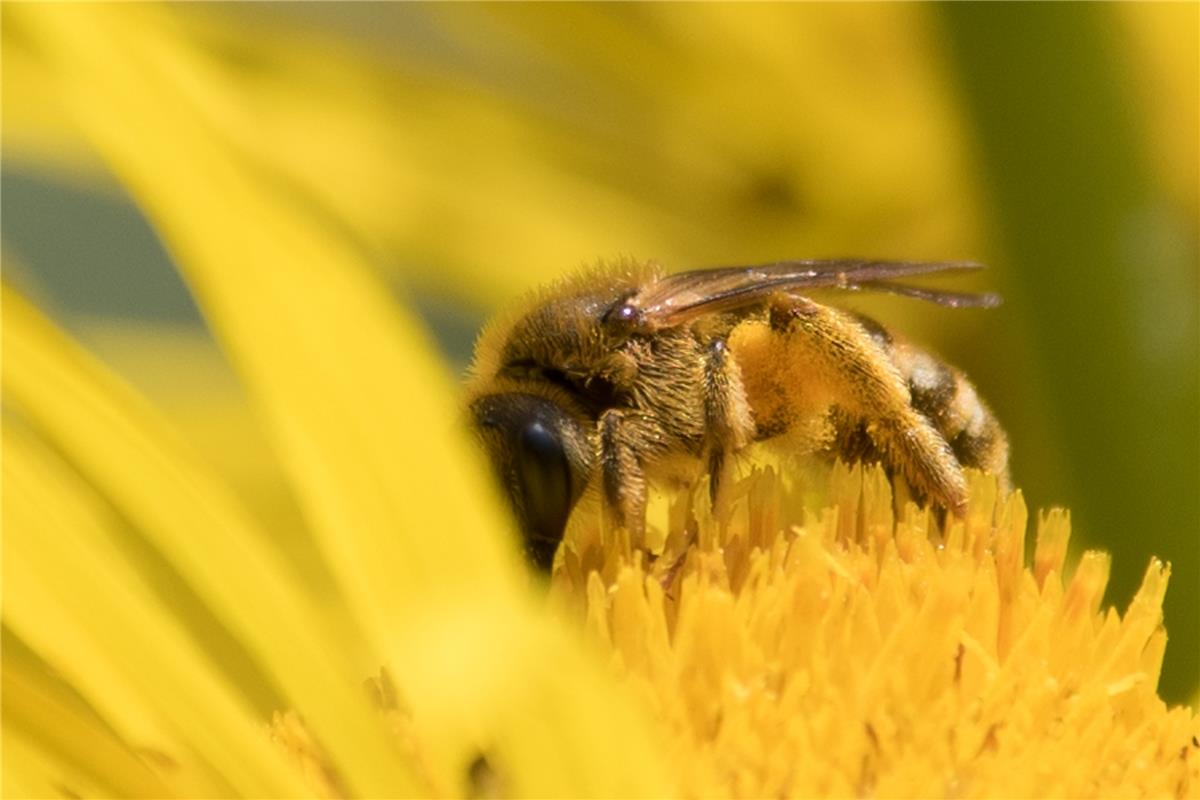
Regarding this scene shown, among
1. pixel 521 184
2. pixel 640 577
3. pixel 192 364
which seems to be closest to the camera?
pixel 640 577

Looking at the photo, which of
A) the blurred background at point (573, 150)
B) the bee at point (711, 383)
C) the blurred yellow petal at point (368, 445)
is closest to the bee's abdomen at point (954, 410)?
the bee at point (711, 383)

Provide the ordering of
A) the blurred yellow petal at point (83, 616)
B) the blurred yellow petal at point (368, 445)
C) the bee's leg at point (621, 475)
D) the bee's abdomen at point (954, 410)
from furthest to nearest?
the bee's abdomen at point (954, 410) < the bee's leg at point (621, 475) < the blurred yellow petal at point (83, 616) < the blurred yellow petal at point (368, 445)

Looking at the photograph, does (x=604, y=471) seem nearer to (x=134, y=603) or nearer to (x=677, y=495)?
(x=677, y=495)

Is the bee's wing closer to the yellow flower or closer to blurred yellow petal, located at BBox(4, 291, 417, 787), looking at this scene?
the yellow flower

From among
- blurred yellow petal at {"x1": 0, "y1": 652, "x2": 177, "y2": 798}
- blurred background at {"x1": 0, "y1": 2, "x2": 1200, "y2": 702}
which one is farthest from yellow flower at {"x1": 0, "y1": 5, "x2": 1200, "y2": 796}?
blurred background at {"x1": 0, "y1": 2, "x2": 1200, "y2": 702}

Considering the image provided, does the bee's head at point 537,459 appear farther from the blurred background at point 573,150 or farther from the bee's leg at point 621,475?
the blurred background at point 573,150

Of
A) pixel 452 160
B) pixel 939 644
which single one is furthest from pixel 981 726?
pixel 452 160
